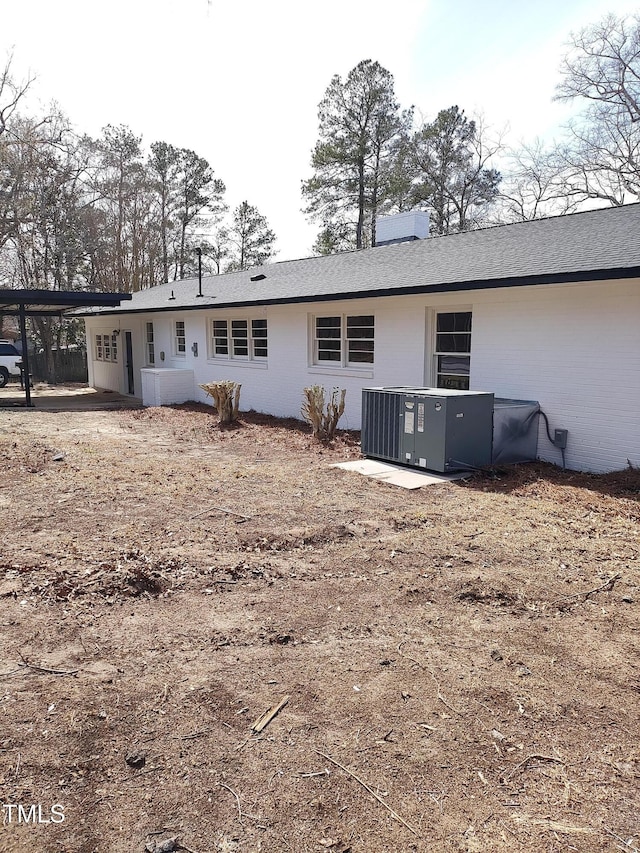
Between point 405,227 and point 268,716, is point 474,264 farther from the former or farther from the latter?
point 268,716

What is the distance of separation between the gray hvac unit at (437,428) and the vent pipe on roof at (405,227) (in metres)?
8.27

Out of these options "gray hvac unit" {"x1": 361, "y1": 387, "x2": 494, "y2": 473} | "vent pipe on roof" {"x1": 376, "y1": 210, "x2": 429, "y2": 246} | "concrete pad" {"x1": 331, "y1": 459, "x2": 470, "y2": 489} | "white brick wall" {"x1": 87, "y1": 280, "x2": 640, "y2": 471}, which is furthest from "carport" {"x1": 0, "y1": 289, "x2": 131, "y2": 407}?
"gray hvac unit" {"x1": 361, "y1": 387, "x2": 494, "y2": 473}

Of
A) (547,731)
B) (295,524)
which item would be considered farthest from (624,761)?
(295,524)

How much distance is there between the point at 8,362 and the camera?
86.7 ft

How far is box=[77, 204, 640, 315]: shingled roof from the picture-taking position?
823 centimetres

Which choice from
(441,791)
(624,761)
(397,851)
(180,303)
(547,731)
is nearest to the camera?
(397,851)

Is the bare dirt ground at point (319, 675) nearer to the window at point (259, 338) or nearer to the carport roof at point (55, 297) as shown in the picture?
the window at point (259, 338)

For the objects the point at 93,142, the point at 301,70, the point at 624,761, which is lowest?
the point at 624,761

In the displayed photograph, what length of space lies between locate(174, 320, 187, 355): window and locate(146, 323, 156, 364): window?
1.86 meters

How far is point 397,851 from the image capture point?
222cm

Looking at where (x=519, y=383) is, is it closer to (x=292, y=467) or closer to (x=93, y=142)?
(x=292, y=467)

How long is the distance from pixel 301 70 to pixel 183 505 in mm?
4668

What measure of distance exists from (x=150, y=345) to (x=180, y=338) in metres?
2.38

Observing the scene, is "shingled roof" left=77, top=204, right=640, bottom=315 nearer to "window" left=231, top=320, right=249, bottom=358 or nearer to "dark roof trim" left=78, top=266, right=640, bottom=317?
"dark roof trim" left=78, top=266, right=640, bottom=317
